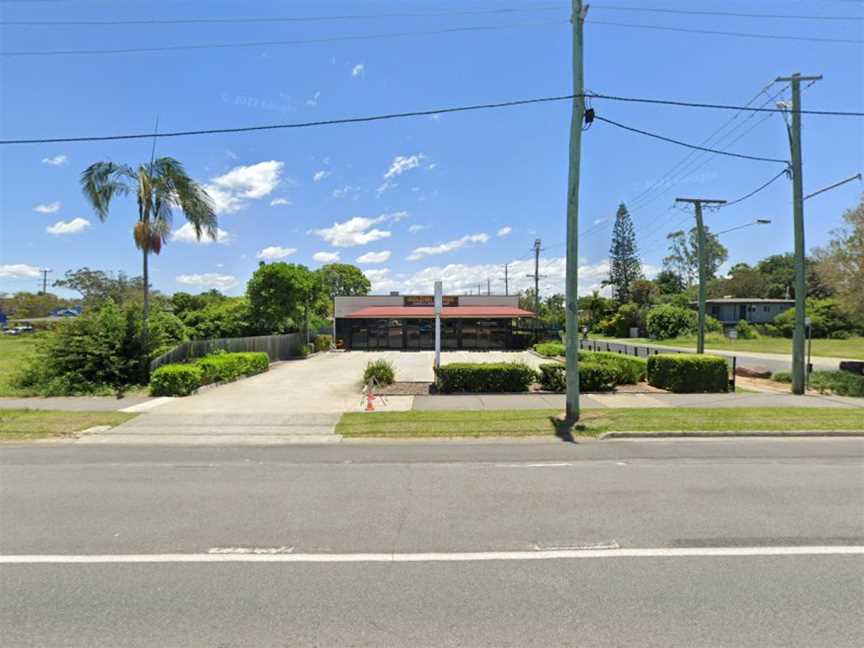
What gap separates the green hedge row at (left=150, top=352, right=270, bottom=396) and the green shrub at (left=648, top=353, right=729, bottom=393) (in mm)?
15116

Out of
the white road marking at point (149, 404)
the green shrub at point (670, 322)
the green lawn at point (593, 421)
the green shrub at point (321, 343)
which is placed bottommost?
the green lawn at point (593, 421)

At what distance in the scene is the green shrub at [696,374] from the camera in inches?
584

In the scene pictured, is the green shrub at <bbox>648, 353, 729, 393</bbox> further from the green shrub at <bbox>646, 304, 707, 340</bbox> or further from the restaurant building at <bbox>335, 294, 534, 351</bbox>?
the green shrub at <bbox>646, 304, 707, 340</bbox>

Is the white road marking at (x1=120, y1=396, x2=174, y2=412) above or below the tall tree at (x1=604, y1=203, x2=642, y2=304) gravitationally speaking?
below

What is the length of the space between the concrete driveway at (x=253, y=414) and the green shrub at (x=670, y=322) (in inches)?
1705

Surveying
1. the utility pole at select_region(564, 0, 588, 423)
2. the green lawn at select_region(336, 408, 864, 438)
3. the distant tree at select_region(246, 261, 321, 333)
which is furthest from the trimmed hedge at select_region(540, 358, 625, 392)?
the distant tree at select_region(246, 261, 321, 333)

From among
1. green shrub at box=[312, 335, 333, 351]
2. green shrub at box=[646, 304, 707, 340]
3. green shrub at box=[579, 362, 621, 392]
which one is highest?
green shrub at box=[646, 304, 707, 340]

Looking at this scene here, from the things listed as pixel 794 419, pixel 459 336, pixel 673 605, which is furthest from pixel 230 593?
pixel 459 336

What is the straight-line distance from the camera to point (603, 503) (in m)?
5.55

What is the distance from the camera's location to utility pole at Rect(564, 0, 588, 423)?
1029 centimetres

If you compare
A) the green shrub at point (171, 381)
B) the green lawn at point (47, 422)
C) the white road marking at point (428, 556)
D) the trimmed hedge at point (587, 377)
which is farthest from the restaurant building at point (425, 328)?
the white road marking at point (428, 556)

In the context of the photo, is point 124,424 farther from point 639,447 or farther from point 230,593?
point 639,447

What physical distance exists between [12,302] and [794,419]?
406ft

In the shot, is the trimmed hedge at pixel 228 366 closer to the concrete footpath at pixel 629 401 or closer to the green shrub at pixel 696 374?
the concrete footpath at pixel 629 401
